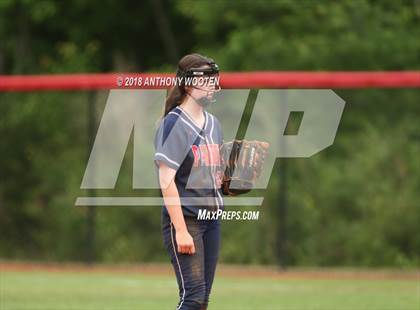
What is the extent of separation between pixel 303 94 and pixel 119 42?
14.1m

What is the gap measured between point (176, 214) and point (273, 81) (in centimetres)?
841

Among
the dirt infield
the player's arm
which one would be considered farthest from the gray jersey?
the dirt infield

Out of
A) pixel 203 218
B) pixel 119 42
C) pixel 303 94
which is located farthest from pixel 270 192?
pixel 119 42

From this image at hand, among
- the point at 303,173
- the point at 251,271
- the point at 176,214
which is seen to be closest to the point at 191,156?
the point at 176,214

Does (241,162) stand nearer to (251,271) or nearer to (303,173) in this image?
(251,271)

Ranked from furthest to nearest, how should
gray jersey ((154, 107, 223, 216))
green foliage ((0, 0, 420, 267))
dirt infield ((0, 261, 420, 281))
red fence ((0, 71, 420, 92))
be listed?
green foliage ((0, 0, 420, 267)) → dirt infield ((0, 261, 420, 281)) → red fence ((0, 71, 420, 92)) → gray jersey ((154, 107, 223, 216))

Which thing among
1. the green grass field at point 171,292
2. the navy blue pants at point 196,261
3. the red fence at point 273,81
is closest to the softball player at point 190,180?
the navy blue pants at point 196,261

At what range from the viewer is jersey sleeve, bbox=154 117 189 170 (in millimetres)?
6023

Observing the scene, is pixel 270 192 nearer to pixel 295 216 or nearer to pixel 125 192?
pixel 295 216

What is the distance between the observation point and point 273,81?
14.1m

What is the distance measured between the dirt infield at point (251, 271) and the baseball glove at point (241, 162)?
7274 millimetres

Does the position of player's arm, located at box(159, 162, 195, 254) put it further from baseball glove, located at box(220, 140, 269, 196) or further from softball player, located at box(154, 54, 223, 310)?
baseball glove, located at box(220, 140, 269, 196)

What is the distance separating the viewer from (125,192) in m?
16.5

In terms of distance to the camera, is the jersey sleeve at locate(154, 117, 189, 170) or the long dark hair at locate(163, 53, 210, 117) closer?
the jersey sleeve at locate(154, 117, 189, 170)
